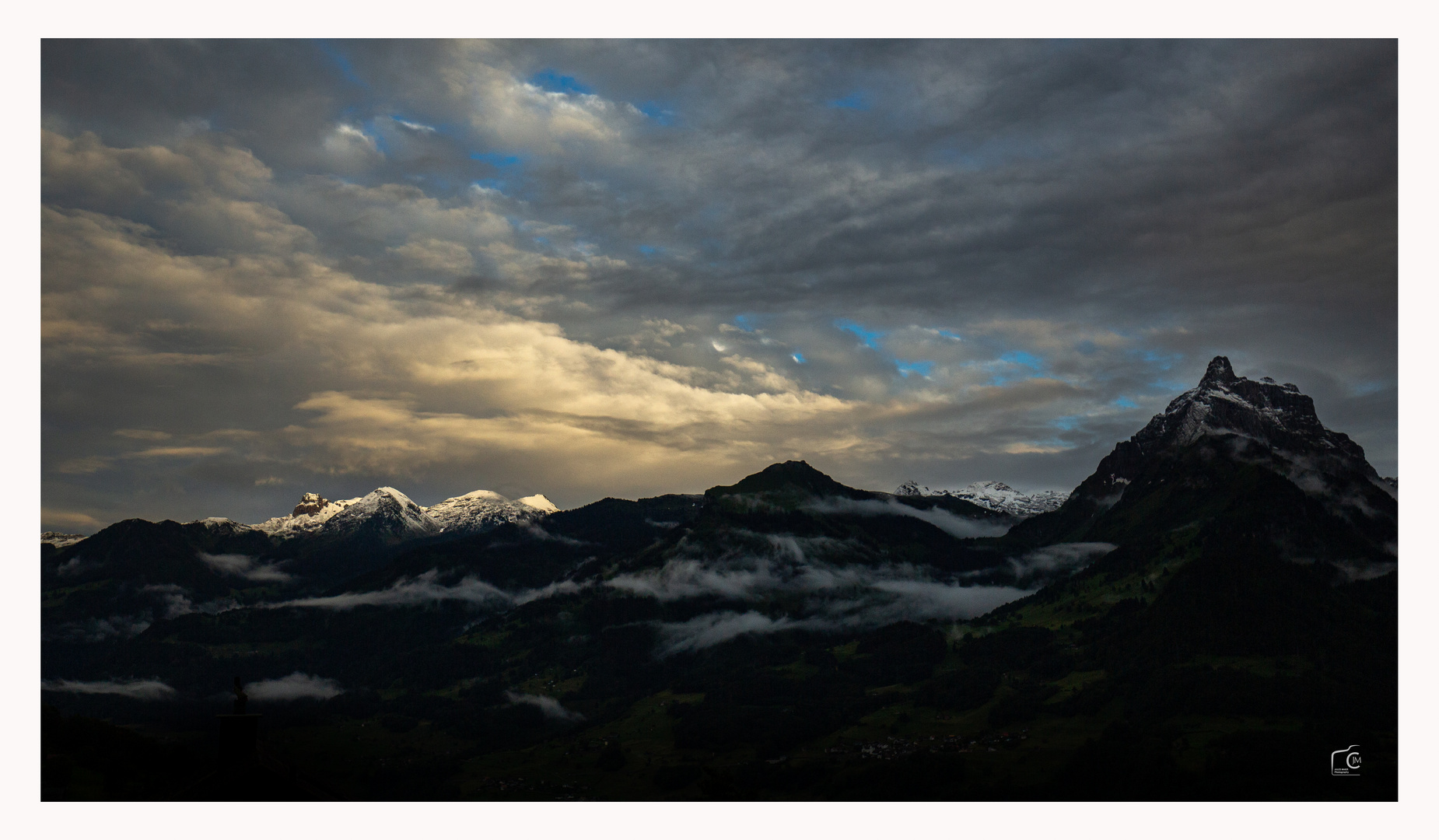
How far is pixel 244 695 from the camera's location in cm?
7269
